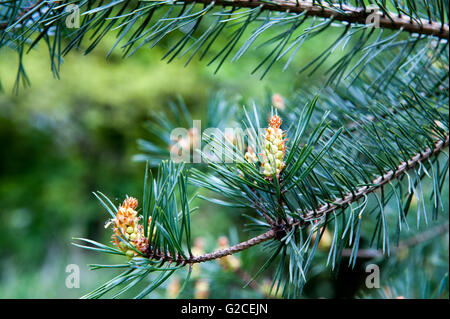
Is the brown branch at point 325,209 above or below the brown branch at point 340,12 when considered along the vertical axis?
below

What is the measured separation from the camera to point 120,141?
2945 mm

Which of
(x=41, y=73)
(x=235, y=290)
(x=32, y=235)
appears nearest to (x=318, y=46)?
(x=235, y=290)

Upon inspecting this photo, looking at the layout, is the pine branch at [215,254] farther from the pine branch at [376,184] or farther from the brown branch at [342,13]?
the brown branch at [342,13]

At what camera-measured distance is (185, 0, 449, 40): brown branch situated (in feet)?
0.91

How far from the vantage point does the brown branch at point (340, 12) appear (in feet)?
0.91

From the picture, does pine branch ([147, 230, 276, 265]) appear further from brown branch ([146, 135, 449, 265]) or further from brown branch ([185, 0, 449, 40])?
brown branch ([185, 0, 449, 40])

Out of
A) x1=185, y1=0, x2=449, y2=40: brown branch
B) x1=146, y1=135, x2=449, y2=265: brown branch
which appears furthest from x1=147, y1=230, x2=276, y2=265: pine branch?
x1=185, y1=0, x2=449, y2=40: brown branch

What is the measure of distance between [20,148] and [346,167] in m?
2.97

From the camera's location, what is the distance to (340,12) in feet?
0.92

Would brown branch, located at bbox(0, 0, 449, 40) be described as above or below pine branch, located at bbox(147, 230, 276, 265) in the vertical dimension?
above

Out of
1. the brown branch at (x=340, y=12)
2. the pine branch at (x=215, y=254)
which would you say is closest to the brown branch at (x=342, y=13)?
the brown branch at (x=340, y=12)

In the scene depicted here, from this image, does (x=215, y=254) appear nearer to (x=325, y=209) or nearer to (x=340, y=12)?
(x=325, y=209)

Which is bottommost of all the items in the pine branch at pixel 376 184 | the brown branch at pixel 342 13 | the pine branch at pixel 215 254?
the pine branch at pixel 215 254
